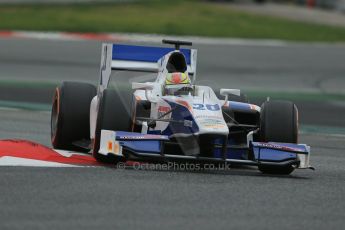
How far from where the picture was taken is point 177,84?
1041 centimetres

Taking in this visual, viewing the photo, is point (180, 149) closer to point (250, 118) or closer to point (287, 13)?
point (250, 118)

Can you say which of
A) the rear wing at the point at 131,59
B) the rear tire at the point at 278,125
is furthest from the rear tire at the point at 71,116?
the rear tire at the point at 278,125

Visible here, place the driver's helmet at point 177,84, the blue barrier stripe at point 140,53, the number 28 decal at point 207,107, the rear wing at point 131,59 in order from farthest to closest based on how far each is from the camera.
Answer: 1. the blue barrier stripe at point 140,53
2. the rear wing at point 131,59
3. the driver's helmet at point 177,84
4. the number 28 decal at point 207,107

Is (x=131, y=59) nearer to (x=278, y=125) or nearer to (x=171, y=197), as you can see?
(x=278, y=125)

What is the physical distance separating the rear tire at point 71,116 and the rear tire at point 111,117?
3.60ft

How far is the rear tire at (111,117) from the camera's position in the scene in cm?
982

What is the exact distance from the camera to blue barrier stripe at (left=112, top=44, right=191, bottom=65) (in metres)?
11.6

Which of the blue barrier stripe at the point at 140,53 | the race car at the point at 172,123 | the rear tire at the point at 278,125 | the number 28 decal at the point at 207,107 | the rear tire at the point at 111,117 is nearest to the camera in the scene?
the race car at the point at 172,123

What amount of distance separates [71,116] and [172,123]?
1443mm

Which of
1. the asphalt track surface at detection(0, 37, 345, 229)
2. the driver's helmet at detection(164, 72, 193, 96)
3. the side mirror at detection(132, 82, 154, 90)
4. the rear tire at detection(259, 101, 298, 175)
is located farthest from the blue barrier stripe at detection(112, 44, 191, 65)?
the rear tire at detection(259, 101, 298, 175)

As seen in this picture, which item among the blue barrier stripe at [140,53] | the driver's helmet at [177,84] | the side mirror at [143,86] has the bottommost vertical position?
the side mirror at [143,86]

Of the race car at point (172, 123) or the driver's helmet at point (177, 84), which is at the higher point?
the driver's helmet at point (177, 84)

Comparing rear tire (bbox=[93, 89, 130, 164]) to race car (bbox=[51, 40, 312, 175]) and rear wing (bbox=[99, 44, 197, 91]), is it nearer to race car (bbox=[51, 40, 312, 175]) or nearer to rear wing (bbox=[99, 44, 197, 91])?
race car (bbox=[51, 40, 312, 175])

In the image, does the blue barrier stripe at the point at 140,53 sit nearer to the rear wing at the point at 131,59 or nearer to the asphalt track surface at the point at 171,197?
the rear wing at the point at 131,59
